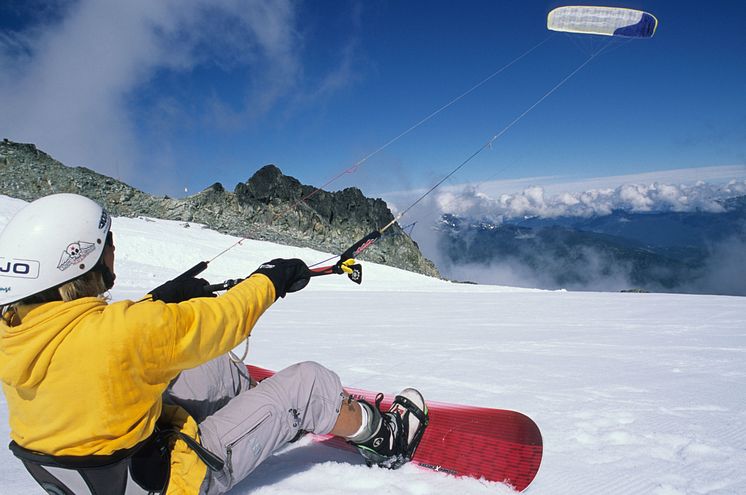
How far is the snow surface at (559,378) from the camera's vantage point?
2.47m

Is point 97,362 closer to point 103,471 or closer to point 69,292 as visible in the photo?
point 69,292

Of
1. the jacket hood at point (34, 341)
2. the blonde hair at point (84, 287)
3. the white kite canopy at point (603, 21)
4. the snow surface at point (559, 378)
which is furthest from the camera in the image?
the white kite canopy at point (603, 21)

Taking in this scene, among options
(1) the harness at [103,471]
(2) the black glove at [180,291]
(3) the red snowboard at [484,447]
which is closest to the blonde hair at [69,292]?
(1) the harness at [103,471]

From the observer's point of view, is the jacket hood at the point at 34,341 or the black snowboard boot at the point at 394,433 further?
the black snowboard boot at the point at 394,433

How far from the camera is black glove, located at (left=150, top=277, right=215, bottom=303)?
265 centimetres

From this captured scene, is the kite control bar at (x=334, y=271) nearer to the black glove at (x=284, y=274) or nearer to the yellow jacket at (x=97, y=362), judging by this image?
the black glove at (x=284, y=274)

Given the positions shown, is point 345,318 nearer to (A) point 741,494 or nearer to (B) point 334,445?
(B) point 334,445

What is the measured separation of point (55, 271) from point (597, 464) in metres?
2.98

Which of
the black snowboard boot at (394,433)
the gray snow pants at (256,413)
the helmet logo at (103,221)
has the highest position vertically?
the helmet logo at (103,221)

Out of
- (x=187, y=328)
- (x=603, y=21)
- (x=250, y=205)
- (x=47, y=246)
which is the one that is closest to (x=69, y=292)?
(x=47, y=246)

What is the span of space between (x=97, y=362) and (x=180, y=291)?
1.18 m

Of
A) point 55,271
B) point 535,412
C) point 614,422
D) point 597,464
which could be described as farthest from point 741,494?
point 55,271

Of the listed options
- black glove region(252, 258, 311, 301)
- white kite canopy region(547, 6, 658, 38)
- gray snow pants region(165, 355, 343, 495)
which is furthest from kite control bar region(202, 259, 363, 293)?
white kite canopy region(547, 6, 658, 38)

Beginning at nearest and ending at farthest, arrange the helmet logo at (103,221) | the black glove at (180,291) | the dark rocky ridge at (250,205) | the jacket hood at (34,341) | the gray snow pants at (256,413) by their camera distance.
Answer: the jacket hood at (34,341), the helmet logo at (103,221), the gray snow pants at (256,413), the black glove at (180,291), the dark rocky ridge at (250,205)
